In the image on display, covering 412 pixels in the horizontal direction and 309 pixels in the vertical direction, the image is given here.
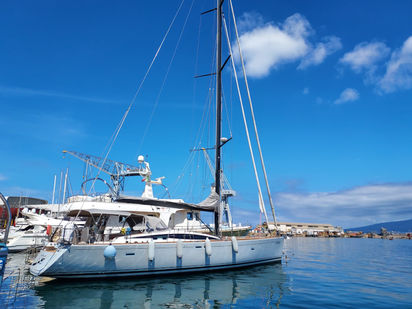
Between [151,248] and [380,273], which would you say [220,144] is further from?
[380,273]

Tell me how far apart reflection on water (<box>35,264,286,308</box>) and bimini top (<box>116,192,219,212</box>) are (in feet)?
13.5

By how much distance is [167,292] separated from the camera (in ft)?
39.1

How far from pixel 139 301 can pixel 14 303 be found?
4136 mm

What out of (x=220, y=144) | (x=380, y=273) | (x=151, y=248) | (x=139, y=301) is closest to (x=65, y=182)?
(x=220, y=144)

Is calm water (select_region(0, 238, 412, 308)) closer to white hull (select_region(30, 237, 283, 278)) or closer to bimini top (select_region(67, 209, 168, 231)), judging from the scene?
white hull (select_region(30, 237, 283, 278))

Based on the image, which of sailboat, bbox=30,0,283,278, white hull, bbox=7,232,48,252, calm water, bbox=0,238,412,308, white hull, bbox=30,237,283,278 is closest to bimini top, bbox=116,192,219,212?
sailboat, bbox=30,0,283,278

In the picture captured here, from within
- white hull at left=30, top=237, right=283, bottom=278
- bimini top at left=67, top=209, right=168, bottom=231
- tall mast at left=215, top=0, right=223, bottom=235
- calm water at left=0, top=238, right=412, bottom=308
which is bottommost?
calm water at left=0, top=238, right=412, bottom=308

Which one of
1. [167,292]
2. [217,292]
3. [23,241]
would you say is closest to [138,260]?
[167,292]

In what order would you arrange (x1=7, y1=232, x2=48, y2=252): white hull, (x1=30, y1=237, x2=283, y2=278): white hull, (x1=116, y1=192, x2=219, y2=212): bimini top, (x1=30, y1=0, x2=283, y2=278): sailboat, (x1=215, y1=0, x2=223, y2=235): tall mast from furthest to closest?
(x1=7, y1=232, x2=48, y2=252): white hull → (x1=215, y1=0, x2=223, y2=235): tall mast → (x1=116, y1=192, x2=219, y2=212): bimini top → (x1=30, y1=0, x2=283, y2=278): sailboat → (x1=30, y1=237, x2=283, y2=278): white hull

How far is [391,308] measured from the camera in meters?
10.1

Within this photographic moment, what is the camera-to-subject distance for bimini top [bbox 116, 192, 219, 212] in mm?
16234

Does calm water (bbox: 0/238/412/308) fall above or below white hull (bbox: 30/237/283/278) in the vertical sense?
below

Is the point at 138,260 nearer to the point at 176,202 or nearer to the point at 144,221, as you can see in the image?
the point at 144,221

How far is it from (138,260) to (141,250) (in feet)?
1.63
